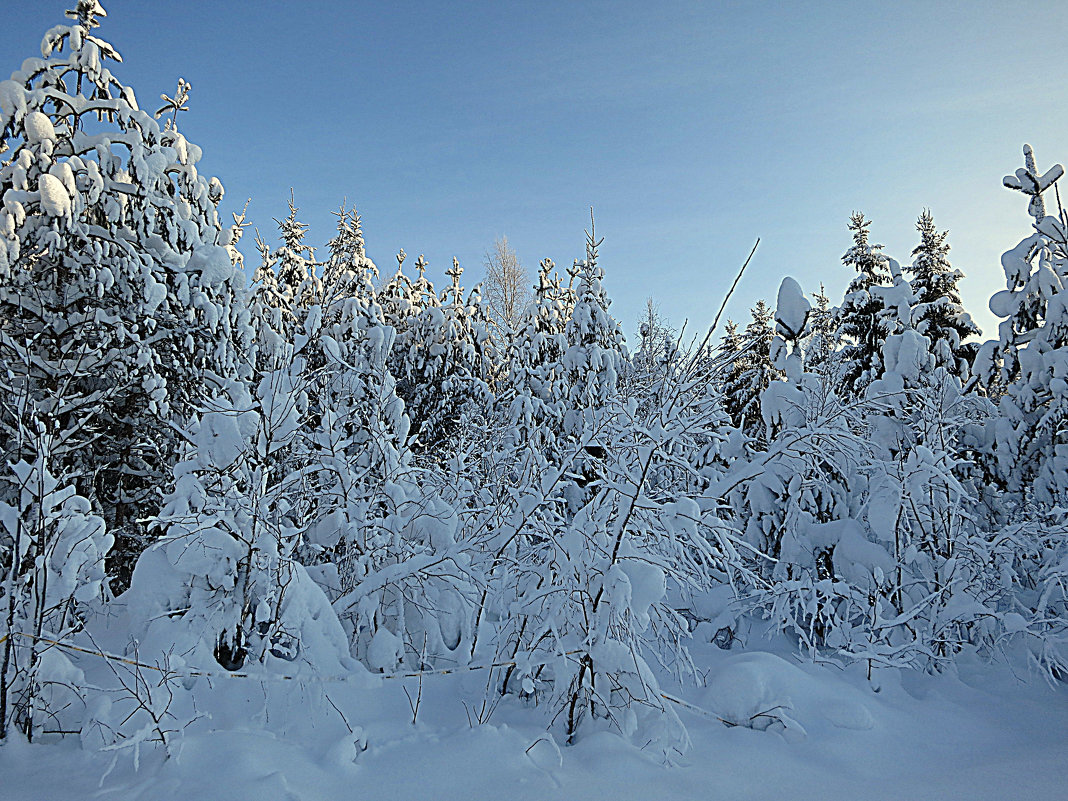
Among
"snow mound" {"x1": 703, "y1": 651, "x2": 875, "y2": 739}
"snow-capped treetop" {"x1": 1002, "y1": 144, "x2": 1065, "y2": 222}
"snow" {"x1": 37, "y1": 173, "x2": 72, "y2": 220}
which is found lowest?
"snow mound" {"x1": 703, "y1": 651, "x2": 875, "y2": 739}

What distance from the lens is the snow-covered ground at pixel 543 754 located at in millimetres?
2771

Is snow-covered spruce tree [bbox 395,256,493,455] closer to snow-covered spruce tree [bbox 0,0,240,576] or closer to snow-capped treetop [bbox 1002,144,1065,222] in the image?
snow-covered spruce tree [bbox 0,0,240,576]

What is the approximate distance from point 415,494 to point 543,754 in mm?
2332

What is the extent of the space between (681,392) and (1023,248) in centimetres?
761

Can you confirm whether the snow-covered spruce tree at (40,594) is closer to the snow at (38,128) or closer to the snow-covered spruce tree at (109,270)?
the snow-covered spruce tree at (109,270)

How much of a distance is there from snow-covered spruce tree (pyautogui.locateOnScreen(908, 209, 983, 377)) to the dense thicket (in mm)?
6546

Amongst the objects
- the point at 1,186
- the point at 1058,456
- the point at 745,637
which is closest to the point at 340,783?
the point at 745,637

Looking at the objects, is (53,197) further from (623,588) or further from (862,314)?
(862,314)

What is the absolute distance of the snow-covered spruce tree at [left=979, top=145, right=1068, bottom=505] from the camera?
744 centimetres

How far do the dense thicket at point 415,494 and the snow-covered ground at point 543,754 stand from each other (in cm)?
19

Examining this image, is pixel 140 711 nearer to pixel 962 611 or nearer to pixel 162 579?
pixel 162 579

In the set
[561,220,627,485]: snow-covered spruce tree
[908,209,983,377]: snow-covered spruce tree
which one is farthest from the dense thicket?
[908,209,983,377]: snow-covered spruce tree

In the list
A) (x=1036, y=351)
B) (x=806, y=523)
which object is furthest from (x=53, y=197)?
(x=1036, y=351)

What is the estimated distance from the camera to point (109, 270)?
6.81 meters
